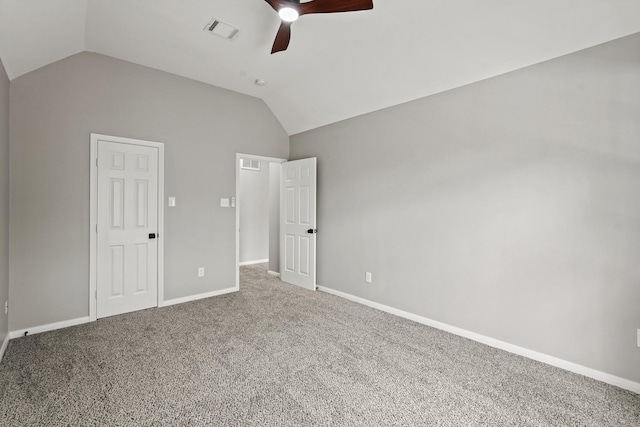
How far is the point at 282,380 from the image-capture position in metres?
2.28

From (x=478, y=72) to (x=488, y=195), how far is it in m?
1.19

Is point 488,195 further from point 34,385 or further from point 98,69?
point 98,69

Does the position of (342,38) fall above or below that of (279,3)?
above

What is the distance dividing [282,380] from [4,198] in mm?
2992

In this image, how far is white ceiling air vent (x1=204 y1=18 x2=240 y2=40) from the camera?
2.85 m

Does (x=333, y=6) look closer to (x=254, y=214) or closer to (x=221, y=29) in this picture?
(x=221, y=29)

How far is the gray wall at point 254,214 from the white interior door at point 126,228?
2.93m

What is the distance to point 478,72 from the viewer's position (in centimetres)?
291

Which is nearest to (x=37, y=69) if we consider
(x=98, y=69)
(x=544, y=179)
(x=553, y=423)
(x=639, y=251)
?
(x=98, y=69)

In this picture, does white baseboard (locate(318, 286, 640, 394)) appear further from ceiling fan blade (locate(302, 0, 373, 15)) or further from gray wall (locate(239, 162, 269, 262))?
gray wall (locate(239, 162, 269, 262))

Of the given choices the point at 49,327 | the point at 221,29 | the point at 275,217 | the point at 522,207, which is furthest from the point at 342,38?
the point at 49,327

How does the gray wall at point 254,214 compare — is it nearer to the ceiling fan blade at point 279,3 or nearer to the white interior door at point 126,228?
the white interior door at point 126,228

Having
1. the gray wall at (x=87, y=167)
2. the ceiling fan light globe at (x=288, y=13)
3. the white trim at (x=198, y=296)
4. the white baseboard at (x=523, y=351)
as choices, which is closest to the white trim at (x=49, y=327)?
the gray wall at (x=87, y=167)

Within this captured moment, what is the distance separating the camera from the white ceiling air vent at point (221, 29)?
2848mm
